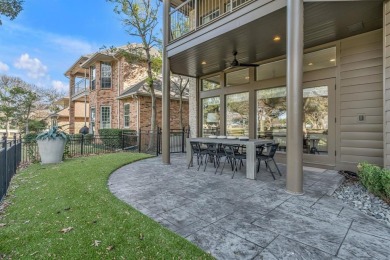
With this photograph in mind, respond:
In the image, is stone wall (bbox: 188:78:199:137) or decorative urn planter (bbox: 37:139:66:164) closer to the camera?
decorative urn planter (bbox: 37:139:66:164)

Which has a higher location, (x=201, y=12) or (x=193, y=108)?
(x=201, y=12)

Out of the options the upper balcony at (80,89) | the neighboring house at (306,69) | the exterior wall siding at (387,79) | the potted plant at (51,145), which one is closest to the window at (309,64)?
the neighboring house at (306,69)

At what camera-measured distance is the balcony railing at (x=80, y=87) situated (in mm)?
16828

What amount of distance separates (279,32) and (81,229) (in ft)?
18.1

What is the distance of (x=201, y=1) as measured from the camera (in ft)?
28.6

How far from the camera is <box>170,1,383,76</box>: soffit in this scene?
408cm

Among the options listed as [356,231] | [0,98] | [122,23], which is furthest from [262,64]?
[0,98]

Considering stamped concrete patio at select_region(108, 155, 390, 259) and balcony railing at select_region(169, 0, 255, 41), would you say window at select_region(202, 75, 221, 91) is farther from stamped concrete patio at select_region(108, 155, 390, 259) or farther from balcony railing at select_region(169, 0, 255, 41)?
stamped concrete patio at select_region(108, 155, 390, 259)

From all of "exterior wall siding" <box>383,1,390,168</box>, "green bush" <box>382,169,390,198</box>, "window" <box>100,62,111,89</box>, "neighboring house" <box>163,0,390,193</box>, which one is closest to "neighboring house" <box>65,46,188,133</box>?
"window" <box>100,62,111,89</box>

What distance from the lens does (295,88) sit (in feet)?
12.0

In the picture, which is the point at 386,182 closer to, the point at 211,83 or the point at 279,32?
the point at 279,32

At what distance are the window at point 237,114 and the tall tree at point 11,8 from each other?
768 centimetres

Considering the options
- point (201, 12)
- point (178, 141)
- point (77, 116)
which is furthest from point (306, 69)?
point (77, 116)

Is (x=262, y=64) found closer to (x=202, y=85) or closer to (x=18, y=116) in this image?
(x=202, y=85)
